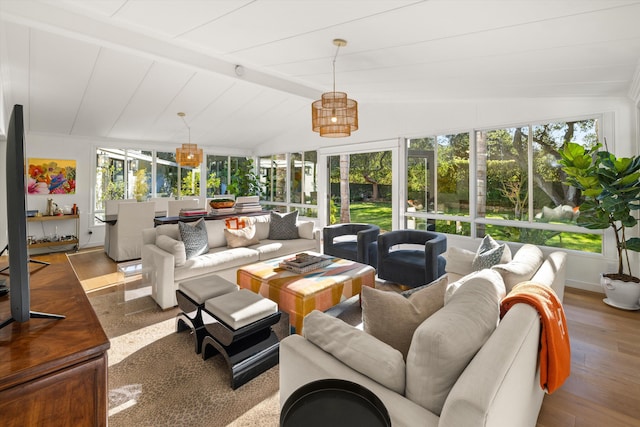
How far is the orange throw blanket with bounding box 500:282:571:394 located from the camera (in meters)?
1.50

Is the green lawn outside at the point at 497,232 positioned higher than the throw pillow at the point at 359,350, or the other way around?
the green lawn outside at the point at 497,232

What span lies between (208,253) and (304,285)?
5.91ft

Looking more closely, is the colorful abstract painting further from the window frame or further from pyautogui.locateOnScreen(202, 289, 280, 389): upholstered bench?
the window frame

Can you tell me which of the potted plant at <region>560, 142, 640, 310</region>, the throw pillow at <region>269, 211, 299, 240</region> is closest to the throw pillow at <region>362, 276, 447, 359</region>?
the potted plant at <region>560, 142, 640, 310</region>

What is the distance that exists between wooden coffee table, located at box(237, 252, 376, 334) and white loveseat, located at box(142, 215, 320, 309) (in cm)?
64

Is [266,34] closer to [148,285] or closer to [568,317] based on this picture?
[148,285]

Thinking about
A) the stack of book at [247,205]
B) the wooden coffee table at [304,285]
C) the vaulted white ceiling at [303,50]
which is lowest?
the wooden coffee table at [304,285]

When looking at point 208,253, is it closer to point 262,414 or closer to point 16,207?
point 262,414

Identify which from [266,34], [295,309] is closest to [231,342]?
[295,309]

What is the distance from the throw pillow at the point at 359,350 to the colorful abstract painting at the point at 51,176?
7.12 meters

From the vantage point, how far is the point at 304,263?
10.9 feet

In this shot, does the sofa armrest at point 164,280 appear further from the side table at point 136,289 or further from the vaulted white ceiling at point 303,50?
the vaulted white ceiling at point 303,50

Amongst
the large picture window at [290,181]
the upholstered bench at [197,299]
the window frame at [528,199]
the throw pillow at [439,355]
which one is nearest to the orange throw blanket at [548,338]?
the throw pillow at [439,355]

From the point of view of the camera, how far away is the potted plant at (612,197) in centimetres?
324
